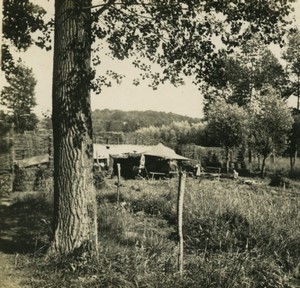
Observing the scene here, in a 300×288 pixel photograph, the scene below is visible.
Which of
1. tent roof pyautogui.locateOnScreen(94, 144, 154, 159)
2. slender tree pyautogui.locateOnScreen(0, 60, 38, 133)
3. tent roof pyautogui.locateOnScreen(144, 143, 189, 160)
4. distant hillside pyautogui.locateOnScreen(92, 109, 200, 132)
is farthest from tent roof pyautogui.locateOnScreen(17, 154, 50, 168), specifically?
distant hillside pyautogui.locateOnScreen(92, 109, 200, 132)

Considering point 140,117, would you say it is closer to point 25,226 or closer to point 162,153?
point 162,153

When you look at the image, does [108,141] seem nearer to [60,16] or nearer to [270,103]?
[270,103]

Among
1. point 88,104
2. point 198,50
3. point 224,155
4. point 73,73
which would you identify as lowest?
point 224,155

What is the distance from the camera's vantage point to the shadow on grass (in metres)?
7.30

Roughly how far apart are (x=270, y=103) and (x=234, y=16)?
27268 mm

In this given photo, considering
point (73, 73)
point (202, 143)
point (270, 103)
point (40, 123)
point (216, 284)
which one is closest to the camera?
point (216, 284)

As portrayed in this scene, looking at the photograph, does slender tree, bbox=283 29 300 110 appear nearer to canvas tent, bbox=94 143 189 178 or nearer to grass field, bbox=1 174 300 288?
canvas tent, bbox=94 143 189 178

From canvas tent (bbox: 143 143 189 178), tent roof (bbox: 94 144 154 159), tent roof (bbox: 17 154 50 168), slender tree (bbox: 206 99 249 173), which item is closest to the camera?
tent roof (bbox: 17 154 50 168)

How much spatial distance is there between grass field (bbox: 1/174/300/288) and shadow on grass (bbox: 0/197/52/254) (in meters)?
0.03

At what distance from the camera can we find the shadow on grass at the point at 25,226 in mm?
7305

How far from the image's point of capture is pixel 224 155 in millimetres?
39781

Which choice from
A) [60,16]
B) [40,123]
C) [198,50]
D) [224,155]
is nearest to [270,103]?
[224,155]

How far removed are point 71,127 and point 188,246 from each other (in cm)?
323

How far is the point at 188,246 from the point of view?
794cm
